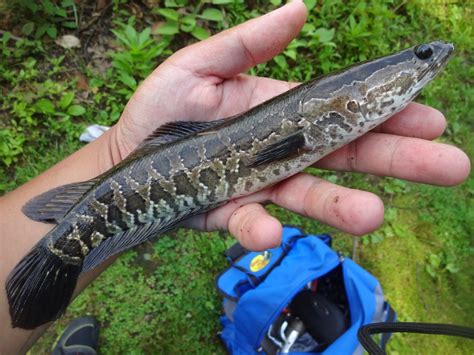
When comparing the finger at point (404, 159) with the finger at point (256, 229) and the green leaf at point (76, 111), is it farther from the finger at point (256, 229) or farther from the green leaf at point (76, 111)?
the green leaf at point (76, 111)

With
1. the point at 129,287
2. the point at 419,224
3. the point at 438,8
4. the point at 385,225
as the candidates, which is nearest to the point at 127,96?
the point at 129,287

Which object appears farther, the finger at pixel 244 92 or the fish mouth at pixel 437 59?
the finger at pixel 244 92

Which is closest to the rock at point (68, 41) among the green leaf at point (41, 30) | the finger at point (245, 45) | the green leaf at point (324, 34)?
the green leaf at point (41, 30)

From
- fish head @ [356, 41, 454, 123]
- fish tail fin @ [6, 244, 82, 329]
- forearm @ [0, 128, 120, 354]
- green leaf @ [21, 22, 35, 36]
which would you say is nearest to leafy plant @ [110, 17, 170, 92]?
green leaf @ [21, 22, 35, 36]

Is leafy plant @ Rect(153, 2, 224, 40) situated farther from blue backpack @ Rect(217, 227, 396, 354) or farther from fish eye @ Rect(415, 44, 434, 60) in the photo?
fish eye @ Rect(415, 44, 434, 60)

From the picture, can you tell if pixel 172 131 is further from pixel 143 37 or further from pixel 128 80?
pixel 143 37

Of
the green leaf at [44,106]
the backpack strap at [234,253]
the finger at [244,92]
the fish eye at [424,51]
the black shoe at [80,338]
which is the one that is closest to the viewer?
the fish eye at [424,51]

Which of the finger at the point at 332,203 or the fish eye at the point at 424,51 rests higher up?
the fish eye at the point at 424,51
